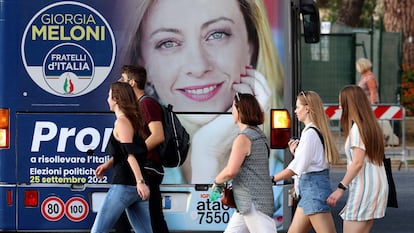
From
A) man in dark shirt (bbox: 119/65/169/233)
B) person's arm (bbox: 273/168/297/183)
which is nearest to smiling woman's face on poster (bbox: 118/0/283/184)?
man in dark shirt (bbox: 119/65/169/233)

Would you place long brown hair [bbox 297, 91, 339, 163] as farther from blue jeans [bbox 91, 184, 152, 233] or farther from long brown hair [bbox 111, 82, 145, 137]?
blue jeans [bbox 91, 184, 152, 233]

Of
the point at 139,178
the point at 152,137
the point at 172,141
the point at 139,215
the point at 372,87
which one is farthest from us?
the point at 372,87

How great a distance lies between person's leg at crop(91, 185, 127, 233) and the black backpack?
923 millimetres

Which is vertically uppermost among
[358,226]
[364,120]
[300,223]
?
[364,120]

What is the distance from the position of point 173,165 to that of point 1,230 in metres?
1.66

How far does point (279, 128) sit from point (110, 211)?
1998 millimetres

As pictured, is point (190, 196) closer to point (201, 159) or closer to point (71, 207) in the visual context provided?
point (201, 159)

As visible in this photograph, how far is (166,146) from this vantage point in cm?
992

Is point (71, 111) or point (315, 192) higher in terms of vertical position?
point (71, 111)

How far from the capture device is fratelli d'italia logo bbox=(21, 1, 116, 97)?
10180 millimetres

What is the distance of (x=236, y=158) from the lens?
8375mm

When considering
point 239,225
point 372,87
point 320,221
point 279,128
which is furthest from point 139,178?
point 372,87

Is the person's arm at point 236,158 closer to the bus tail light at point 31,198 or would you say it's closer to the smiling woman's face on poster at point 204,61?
the smiling woman's face on poster at point 204,61

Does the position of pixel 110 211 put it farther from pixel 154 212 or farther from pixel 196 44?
pixel 196 44
